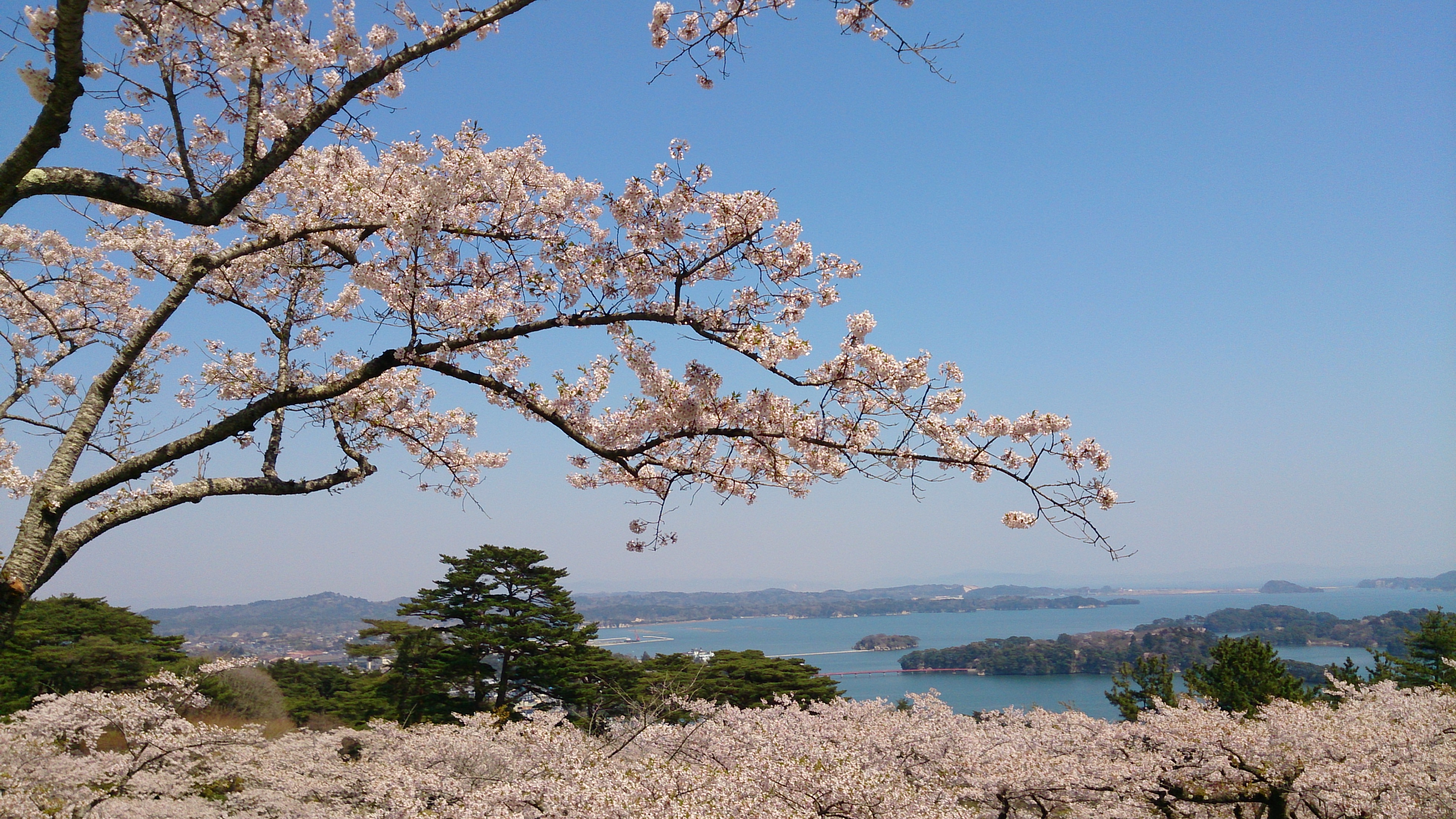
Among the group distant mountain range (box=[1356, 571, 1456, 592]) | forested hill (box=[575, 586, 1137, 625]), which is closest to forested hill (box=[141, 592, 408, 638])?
forested hill (box=[575, 586, 1137, 625])

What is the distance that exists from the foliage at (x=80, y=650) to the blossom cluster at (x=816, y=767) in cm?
919

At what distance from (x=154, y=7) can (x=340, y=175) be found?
93cm

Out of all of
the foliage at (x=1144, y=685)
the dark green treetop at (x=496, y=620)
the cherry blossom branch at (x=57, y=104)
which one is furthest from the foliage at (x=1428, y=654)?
the cherry blossom branch at (x=57, y=104)

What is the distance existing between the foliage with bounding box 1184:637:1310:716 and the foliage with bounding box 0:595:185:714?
24929 millimetres

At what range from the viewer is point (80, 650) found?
1716 cm

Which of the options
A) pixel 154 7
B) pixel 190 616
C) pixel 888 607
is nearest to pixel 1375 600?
pixel 888 607

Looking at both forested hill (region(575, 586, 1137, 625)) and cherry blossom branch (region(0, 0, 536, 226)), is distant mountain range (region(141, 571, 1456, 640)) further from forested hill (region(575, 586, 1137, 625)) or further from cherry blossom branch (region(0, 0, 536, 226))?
cherry blossom branch (region(0, 0, 536, 226))

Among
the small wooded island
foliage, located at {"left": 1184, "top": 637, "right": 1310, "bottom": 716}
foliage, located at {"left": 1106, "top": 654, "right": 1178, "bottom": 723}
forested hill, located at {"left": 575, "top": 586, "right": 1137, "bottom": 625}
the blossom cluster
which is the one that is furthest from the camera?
forested hill, located at {"left": 575, "top": 586, "right": 1137, "bottom": 625}

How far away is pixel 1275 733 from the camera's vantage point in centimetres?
641

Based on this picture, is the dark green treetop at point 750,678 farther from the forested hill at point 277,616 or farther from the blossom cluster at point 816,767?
the forested hill at point 277,616

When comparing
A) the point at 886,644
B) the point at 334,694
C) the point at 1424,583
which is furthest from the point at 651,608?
the point at 1424,583

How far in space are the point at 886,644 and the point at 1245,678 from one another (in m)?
64.3

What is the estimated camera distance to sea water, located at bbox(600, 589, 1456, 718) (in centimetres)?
5019

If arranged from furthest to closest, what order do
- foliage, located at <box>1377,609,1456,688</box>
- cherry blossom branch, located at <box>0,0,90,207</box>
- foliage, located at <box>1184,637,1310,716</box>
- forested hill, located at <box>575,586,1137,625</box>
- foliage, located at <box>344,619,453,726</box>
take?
forested hill, located at <box>575,586,1137,625</box> → foliage, located at <box>1377,609,1456,688</box> → foliage, located at <box>344,619,453,726</box> → foliage, located at <box>1184,637,1310,716</box> → cherry blossom branch, located at <box>0,0,90,207</box>
